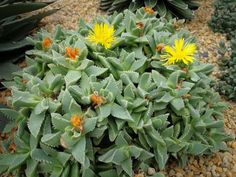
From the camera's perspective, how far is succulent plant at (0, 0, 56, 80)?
3170mm

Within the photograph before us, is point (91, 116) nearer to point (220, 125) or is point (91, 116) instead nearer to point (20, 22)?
point (220, 125)

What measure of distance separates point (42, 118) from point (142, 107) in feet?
1.83

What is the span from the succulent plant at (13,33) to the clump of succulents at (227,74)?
4.88 feet

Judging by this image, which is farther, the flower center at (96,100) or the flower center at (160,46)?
the flower center at (160,46)

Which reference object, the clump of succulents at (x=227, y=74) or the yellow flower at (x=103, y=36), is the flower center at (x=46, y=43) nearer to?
the yellow flower at (x=103, y=36)

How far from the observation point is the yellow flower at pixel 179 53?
270cm

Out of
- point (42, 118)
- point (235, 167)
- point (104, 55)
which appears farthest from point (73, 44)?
point (235, 167)

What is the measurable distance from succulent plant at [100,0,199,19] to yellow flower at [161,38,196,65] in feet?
4.84

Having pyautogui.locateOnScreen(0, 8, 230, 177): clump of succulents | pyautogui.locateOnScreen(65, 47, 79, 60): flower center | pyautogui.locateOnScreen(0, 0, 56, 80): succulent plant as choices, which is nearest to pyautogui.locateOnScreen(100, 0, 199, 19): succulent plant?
pyautogui.locateOnScreen(0, 0, 56, 80): succulent plant

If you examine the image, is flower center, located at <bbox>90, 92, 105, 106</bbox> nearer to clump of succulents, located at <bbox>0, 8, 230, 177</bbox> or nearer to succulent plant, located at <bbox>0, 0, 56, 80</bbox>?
clump of succulents, located at <bbox>0, 8, 230, 177</bbox>

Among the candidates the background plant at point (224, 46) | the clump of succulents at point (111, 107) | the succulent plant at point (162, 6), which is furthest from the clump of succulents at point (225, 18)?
the clump of succulents at point (111, 107)

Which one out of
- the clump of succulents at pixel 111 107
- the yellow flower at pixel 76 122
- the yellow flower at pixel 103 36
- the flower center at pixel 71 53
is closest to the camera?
the yellow flower at pixel 76 122

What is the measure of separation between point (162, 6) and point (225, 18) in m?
0.60

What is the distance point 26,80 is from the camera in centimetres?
276
